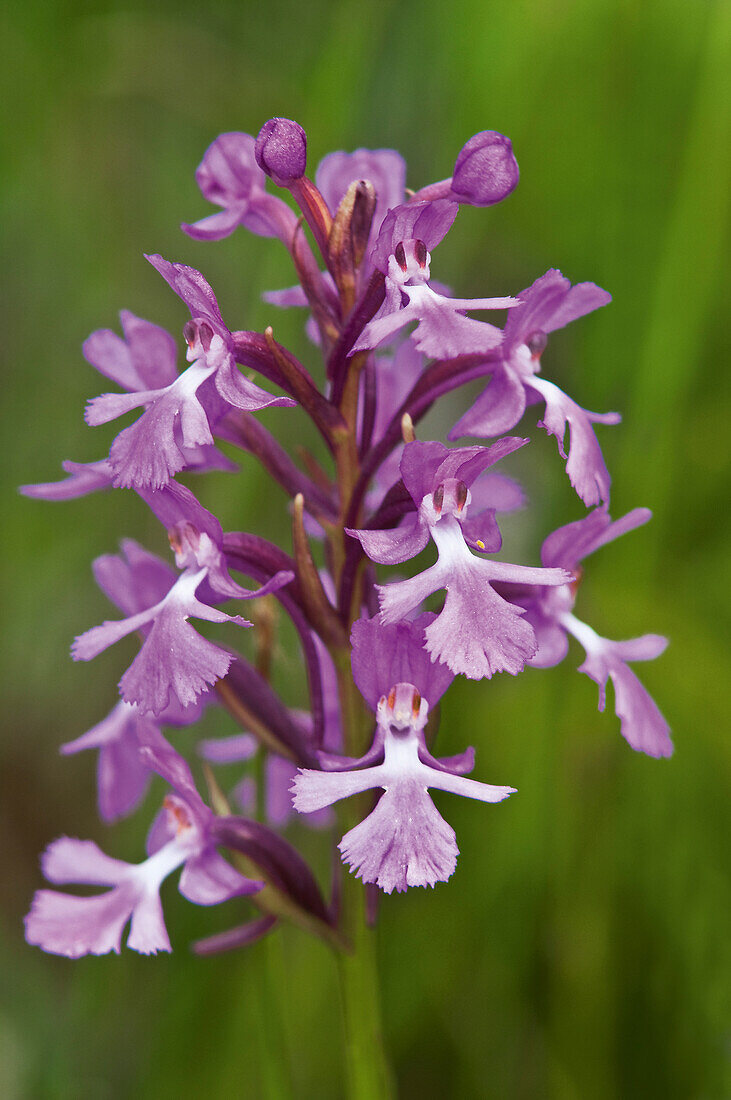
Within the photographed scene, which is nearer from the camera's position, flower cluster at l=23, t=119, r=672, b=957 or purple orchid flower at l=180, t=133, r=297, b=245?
flower cluster at l=23, t=119, r=672, b=957

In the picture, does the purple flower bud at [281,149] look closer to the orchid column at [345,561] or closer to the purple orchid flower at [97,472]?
the orchid column at [345,561]

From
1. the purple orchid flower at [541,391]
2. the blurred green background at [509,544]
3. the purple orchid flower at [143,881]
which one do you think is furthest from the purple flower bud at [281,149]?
the blurred green background at [509,544]

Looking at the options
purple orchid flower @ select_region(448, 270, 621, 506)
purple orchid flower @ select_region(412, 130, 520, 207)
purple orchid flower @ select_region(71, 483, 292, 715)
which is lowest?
purple orchid flower @ select_region(71, 483, 292, 715)

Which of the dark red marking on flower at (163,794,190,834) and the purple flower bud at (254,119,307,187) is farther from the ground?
the purple flower bud at (254,119,307,187)

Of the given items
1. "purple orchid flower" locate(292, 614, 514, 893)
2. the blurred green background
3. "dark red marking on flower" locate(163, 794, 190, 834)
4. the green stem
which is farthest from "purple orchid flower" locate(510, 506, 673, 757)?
the blurred green background

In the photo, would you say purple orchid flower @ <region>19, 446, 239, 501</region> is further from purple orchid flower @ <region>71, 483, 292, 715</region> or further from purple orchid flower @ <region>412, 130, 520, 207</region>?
purple orchid flower @ <region>412, 130, 520, 207</region>

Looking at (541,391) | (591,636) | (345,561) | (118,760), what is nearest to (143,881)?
(118,760)

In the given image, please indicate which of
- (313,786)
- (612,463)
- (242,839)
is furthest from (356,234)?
(612,463)

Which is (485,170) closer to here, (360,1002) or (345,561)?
(345,561)
